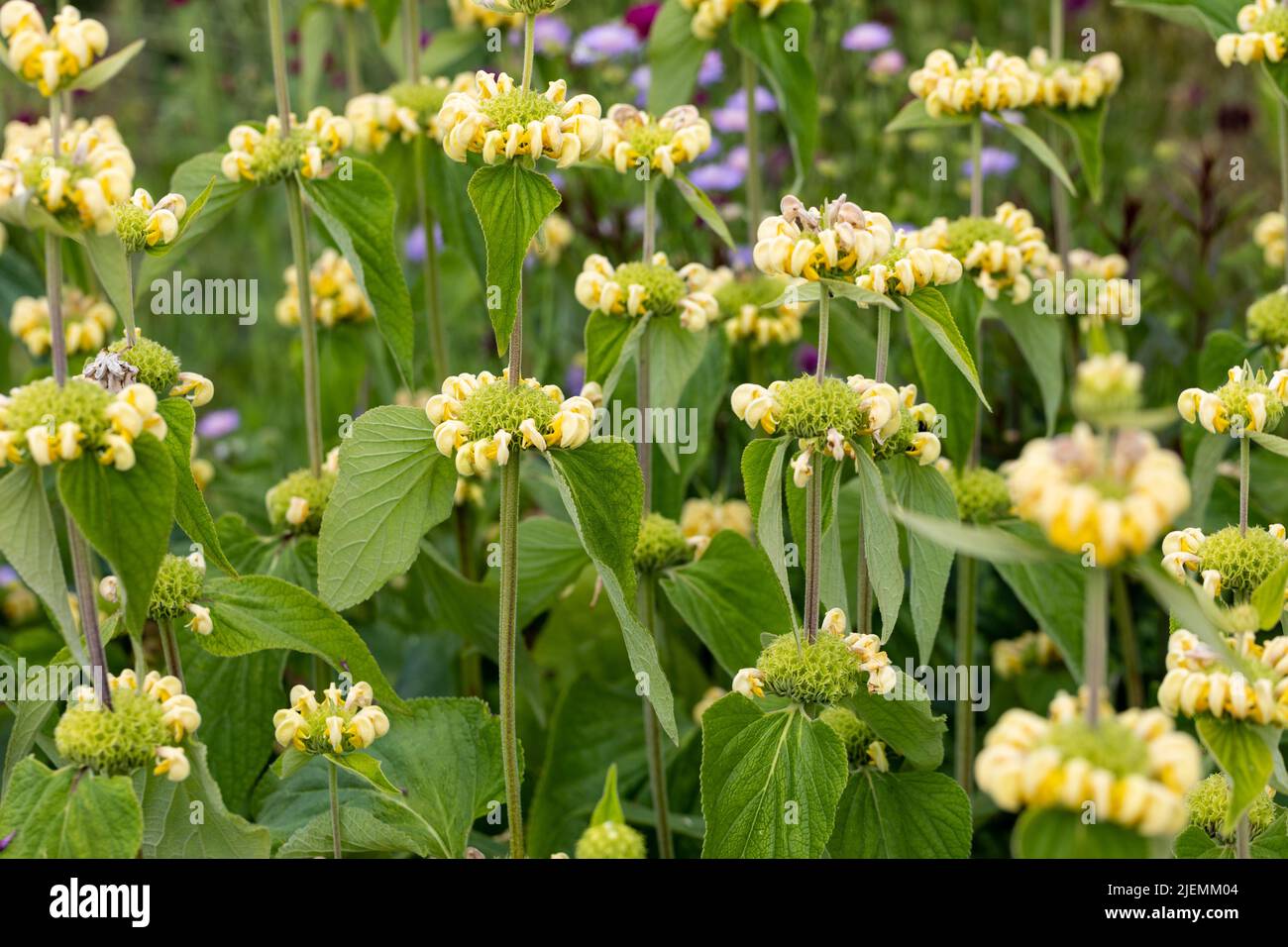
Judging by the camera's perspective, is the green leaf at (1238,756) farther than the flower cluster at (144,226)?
No

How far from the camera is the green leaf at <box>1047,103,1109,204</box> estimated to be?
1.91 m

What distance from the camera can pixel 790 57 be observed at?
1914 mm

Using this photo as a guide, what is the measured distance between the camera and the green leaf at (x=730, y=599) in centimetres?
162

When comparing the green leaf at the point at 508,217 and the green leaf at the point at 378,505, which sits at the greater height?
the green leaf at the point at 508,217


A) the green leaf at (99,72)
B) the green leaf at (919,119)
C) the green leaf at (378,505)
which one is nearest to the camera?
the green leaf at (99,72)

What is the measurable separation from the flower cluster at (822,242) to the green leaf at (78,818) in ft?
2.24

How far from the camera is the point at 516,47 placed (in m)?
2.81

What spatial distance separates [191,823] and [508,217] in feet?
1.98

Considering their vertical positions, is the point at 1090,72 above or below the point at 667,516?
above

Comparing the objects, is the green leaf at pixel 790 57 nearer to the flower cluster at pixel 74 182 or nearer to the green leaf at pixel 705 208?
the green leaf at pixel 705 208

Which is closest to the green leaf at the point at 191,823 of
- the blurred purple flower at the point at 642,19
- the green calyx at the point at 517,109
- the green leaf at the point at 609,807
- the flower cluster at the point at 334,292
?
the green leaf at the point at 609,807

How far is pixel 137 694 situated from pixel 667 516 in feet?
2.63
